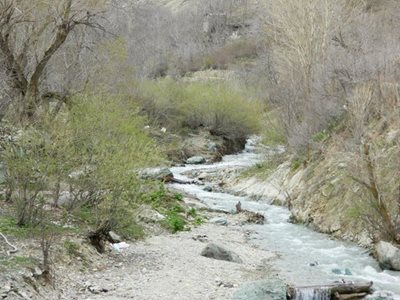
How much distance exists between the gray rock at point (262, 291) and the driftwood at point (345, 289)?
469 mm

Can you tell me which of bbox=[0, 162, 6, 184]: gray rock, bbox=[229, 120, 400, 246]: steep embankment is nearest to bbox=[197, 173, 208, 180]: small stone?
bbox=[229, 120, 400, 246]: steep embankment

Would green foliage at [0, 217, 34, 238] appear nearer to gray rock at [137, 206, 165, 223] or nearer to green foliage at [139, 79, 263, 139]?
gray rock at [137, 206, 165, 223]

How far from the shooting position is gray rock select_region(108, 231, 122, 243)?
14358 millimetres

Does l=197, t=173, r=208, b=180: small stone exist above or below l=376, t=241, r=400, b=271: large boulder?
below

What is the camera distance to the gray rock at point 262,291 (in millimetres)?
11719

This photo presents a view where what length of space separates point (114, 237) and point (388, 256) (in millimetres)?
6670

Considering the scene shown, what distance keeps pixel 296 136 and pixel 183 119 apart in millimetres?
20568

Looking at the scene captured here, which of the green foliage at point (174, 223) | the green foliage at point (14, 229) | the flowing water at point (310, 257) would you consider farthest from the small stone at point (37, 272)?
the green foliage at point (174, 223)

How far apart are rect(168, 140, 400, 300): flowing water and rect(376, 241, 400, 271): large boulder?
19cm

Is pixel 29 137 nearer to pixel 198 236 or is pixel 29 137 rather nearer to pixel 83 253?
pixel 83 253

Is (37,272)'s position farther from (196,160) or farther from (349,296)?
(196,160)

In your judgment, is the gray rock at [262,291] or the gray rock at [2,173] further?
the gray rock at [2,173]

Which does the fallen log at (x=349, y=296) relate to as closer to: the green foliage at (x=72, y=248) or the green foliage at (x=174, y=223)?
the green foliage at (x=72, y=248)

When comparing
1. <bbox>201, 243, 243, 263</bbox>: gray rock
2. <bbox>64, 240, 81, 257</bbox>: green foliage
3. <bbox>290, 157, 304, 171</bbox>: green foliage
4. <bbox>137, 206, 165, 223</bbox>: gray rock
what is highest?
<bbox>64, 240, 81, 257</bbox>: green foliage
